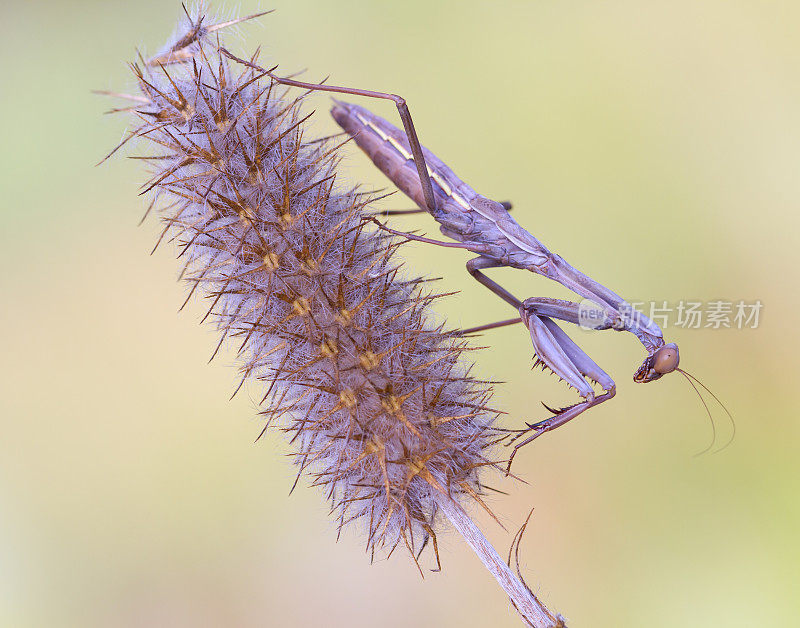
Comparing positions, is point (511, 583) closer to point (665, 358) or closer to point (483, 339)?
point (665, 358)

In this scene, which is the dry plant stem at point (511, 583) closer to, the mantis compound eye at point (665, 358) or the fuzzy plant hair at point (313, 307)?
the fuzzy plant hair at point (313, 307)

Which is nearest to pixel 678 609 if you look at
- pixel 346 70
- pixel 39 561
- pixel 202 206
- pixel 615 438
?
pixel 615 438

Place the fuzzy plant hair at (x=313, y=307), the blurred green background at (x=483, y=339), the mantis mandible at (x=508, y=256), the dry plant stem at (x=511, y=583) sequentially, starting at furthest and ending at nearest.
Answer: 1. the blurred green background at (x=483, y=339)
2. the mantis mandible at (x=508, y=256)
3. the fuzzy plant hair at (x=313, y=307)
4. the dry plant stem at (x=511, y=583)

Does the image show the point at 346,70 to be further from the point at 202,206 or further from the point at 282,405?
the point at 282,405

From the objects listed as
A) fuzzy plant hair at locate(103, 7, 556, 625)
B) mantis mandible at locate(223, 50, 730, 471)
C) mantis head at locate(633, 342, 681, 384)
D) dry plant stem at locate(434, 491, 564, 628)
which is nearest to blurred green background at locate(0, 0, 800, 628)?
mantis mandible at locate(223, 50, 730, 471)

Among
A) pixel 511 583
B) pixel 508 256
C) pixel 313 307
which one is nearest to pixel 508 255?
pixel 508 256

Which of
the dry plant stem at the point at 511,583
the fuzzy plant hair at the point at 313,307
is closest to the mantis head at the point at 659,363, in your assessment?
the fuzzy plant hair at the point at 313,307

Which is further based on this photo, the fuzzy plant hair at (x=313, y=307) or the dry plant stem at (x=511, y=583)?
Result: the fuzzy plant hair at (x=313, y=307)
